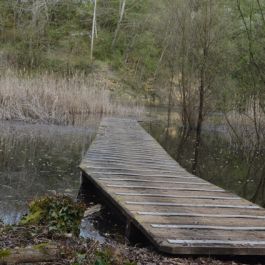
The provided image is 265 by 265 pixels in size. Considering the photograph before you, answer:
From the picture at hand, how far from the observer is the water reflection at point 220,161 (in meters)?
7.58

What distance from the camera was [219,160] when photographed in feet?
32.2

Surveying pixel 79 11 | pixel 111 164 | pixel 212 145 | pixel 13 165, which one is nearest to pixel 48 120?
pixel 212 145

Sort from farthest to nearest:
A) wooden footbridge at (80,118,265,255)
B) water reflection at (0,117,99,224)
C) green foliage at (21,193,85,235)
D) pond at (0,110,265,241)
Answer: water reflection at (0,117,99,224)
pond at (0,110,265,241)
green foliage at (21,193,85,235)
wooden footbridge at (80,118,265,255)

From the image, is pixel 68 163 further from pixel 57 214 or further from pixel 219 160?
pixel 57 214

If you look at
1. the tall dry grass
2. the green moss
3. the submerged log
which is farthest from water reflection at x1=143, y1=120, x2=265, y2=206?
the green moss

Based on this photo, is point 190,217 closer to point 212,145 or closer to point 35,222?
point 35,222

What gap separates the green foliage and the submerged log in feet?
2.87

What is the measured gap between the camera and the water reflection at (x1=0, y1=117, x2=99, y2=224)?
5.54m

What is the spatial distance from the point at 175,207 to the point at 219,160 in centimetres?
583

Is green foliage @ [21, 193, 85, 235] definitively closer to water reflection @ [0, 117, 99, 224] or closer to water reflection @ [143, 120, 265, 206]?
A: water reflection @ [0, 117, 99, 224]

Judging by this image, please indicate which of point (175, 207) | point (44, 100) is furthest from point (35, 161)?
point (44, 100)

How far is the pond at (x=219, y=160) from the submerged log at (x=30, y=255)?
14.6ft

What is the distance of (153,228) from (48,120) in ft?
34.7

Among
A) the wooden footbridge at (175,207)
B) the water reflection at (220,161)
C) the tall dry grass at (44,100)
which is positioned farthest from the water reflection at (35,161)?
the water reflection at (220,161)
